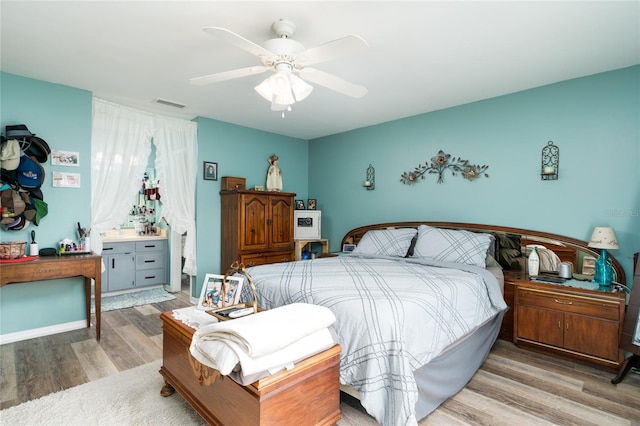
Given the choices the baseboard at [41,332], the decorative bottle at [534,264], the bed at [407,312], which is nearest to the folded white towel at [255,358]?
the bed at [407,312]

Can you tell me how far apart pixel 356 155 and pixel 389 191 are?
0.81 m

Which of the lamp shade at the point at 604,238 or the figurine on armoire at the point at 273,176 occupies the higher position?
the figurine on armoire at the point at 273,176

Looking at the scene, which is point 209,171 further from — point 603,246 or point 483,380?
point 603,246

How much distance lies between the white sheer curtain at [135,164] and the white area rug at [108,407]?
6.06 ft

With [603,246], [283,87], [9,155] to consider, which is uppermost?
[283,87]

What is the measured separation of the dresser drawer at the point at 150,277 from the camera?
4.85 meters

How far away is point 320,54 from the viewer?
1923mm

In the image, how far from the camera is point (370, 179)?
4684 mm

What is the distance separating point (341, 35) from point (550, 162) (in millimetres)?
2395

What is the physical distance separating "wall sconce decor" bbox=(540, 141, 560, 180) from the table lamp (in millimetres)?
627


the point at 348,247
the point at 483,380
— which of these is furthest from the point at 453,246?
the point at 348,247

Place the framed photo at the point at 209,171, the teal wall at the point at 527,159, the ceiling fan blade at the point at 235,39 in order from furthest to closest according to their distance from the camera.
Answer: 1. the framed photo at the point at 209,171
2. the teal wall at the point at 527,159
3. the ceiling fan blade at the point at 235,39

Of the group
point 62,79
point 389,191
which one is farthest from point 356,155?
point 62,79

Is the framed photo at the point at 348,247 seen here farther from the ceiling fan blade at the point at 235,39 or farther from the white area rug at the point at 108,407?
the ceiling fan blade at the point at 235,39
